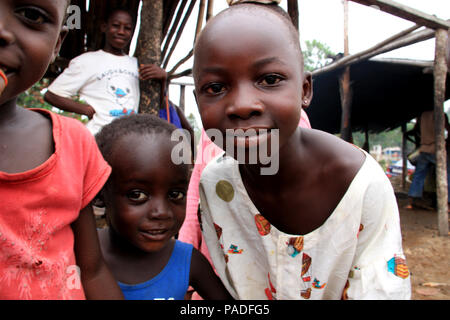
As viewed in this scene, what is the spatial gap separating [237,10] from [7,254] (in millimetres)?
891

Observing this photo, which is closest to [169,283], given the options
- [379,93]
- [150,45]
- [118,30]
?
[150,45]

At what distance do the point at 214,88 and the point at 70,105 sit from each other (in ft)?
5.40

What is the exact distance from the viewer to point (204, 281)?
1.26 m

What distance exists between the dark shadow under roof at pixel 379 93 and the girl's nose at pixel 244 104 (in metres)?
4.53

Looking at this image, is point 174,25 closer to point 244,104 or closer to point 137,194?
point 137,194

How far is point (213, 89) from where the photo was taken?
94 cm

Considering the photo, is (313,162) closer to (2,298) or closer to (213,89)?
(213,89)

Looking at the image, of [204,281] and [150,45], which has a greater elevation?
[150,45]

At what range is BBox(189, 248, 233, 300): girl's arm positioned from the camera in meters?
1.25

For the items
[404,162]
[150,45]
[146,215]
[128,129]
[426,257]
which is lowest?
[404,162]

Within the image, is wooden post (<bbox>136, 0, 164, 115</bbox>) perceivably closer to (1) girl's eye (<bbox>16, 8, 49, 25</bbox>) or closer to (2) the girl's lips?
(2) the girl's lips

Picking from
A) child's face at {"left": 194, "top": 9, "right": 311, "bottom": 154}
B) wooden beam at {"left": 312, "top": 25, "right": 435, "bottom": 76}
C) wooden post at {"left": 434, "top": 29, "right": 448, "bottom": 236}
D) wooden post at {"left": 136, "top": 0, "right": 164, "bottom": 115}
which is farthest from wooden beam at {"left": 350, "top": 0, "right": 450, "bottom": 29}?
child's face at {"left": 194, "top": 9, "right": 311, "bottom": 154}

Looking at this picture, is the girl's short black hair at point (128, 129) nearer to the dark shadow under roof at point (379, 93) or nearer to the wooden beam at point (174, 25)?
the wooden beam at point (174, 25)

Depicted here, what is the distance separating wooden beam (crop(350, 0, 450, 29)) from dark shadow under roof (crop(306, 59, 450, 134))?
49.9 inches
